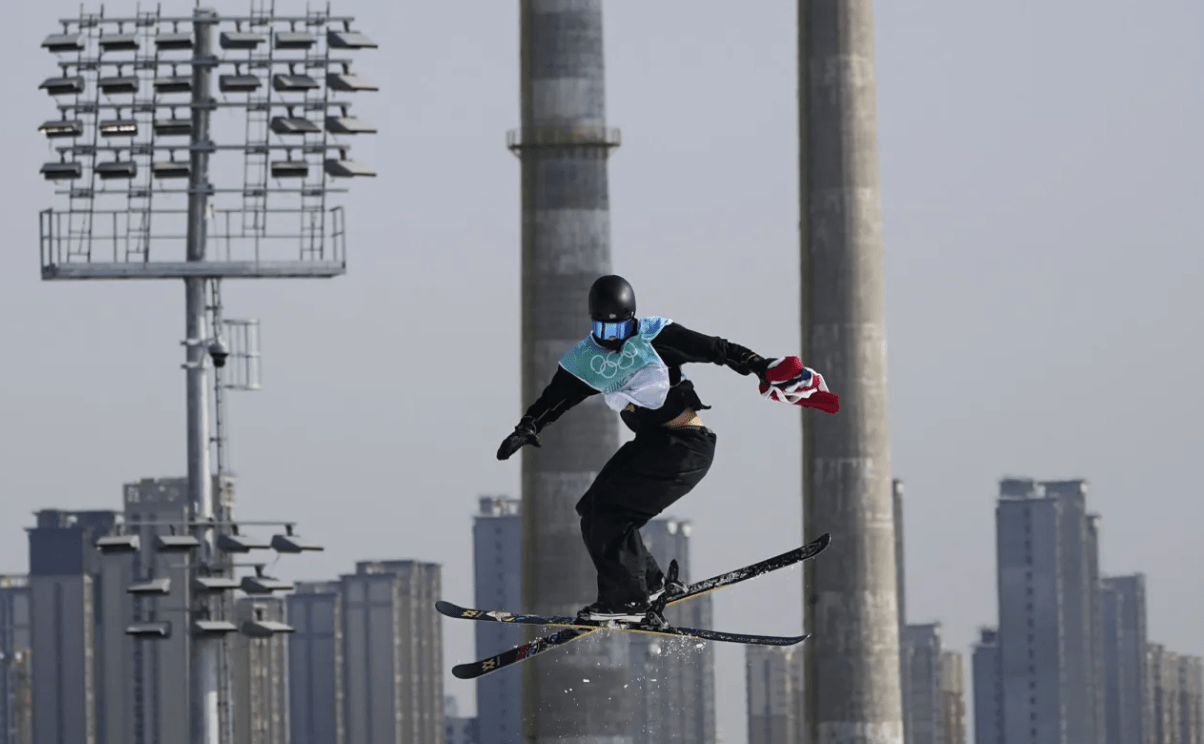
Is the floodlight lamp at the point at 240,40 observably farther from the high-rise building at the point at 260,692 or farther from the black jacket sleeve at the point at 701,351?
the high-rise building at the point at 260,692

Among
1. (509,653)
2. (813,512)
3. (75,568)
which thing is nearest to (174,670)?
(75,568)

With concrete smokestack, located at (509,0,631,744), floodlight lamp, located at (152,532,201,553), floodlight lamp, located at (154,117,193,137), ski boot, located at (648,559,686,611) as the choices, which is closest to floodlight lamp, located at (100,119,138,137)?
floodlight lamp, located at (154,117,193,137)

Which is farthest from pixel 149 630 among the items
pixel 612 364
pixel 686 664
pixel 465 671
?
pixel 686 664

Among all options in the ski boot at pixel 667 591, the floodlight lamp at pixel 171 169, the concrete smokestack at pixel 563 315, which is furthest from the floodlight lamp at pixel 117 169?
the ski boot at pixel 667 591

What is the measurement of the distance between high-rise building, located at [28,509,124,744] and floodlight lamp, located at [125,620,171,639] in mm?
123757

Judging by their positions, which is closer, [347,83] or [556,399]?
[556,399]

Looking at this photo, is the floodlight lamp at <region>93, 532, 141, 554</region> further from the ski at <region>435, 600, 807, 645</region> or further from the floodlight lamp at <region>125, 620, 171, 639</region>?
the ski at <region>435, 600, 807, 645</region>

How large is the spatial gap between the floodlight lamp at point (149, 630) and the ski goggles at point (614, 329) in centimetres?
3400

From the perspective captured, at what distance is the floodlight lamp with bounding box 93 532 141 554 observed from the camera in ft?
188

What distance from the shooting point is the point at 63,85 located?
5981 centimetres

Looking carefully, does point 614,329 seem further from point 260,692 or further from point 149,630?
point 260,692

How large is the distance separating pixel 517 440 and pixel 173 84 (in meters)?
37.7

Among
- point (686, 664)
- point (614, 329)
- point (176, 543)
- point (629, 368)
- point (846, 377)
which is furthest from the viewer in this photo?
point (686, 664)

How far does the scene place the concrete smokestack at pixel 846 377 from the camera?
50.4m
